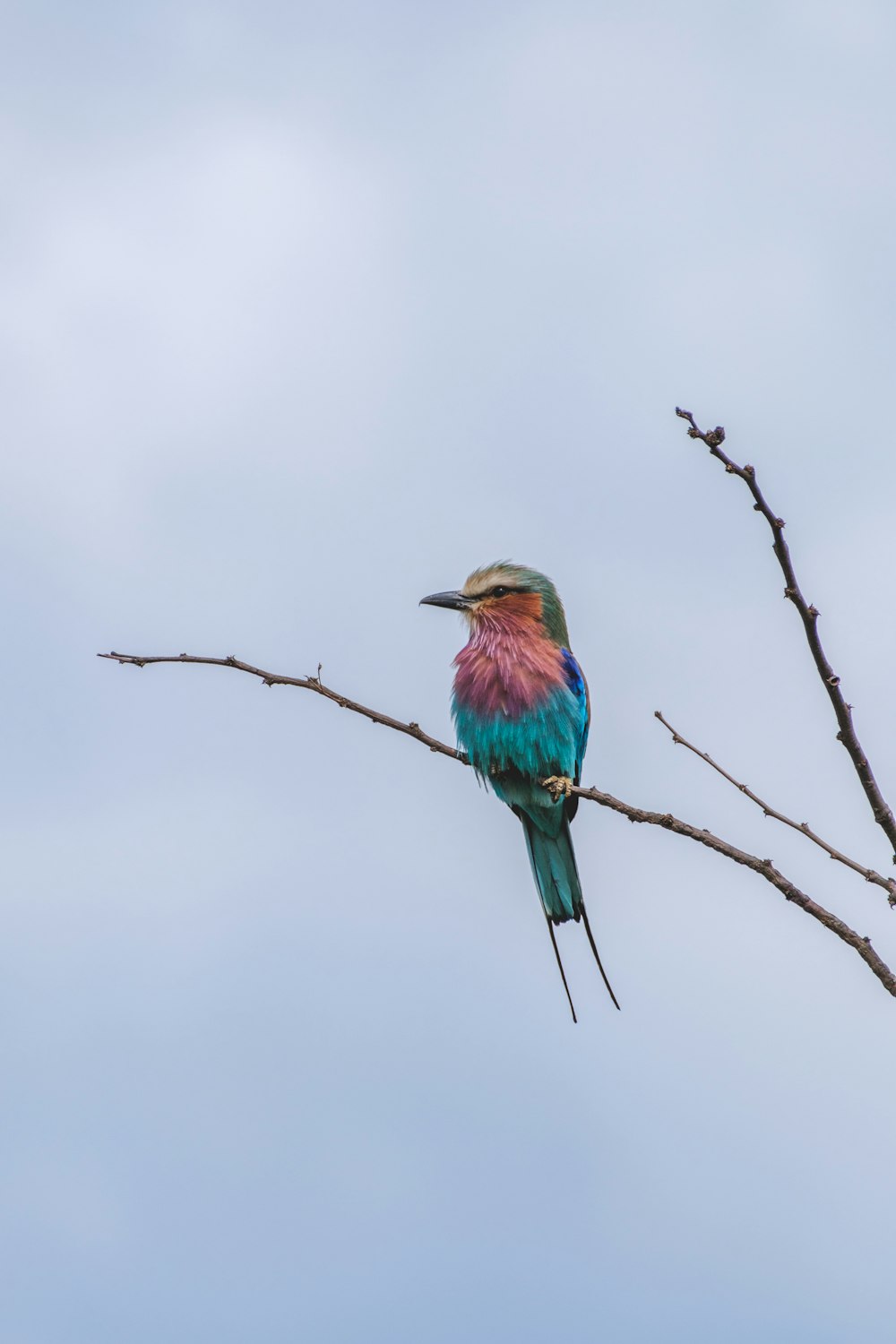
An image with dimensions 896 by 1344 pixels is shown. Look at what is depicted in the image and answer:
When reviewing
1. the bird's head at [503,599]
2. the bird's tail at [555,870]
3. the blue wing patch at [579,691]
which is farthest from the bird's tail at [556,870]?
the bird's head at [503,599]

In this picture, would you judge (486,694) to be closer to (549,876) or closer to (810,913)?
(549,876)

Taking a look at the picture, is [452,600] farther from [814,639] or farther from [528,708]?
[814,639]

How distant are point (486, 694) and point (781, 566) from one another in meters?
3.67

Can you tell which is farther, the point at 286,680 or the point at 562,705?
the point at 562,705

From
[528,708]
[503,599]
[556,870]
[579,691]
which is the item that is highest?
[503,599]

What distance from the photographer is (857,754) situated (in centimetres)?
325

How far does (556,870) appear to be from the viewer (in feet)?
23.0

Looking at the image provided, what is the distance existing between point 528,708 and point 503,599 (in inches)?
Result: 24.9

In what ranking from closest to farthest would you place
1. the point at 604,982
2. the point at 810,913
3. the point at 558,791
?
the point at 810,913, the point at 604,982, the point at 558,791

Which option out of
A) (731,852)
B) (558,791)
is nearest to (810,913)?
(731,852)

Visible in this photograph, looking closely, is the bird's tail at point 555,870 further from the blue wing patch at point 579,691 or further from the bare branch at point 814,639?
the bare branch at point 814,639

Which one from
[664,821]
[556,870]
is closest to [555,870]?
[556,870]

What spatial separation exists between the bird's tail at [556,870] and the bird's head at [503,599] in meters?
0.94

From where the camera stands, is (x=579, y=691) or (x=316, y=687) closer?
(x=316, y=687)
